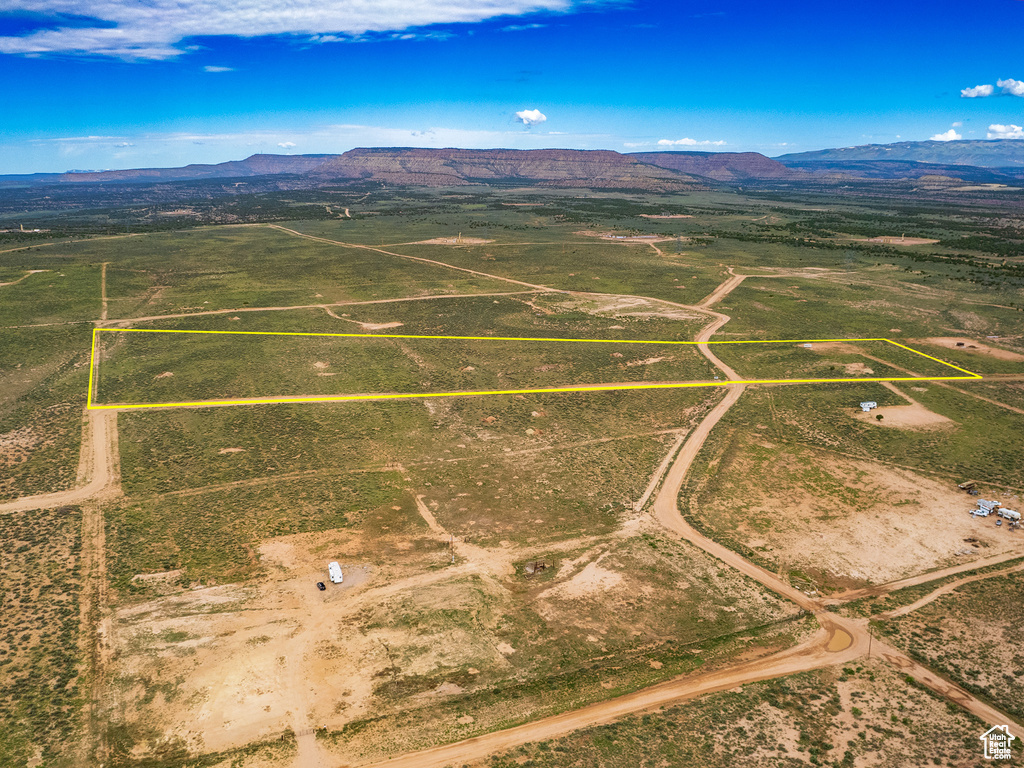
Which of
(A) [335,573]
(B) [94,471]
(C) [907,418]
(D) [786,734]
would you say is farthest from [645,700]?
(C) [907,418]

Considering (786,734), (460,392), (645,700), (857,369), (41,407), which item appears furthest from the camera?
(857,369)

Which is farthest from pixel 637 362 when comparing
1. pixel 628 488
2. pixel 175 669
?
pixel 175 669

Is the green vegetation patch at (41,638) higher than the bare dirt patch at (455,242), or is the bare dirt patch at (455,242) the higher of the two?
the bare dirt patch at (455,242)

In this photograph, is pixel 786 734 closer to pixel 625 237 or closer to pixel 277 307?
pixel 277 307

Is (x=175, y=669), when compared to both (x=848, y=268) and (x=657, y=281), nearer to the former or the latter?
(x=657, y=281)

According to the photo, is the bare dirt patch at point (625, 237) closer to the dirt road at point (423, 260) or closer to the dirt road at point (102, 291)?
the dirt road at point (423, 260)

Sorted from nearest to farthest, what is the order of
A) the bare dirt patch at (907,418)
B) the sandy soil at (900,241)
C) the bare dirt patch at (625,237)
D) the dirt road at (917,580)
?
1. the dirt road at (917,580)
2. the bare dirt patch at (907,418)
3. the sandy soil at (900,241)
4. the bare dirt patch at (625,237)

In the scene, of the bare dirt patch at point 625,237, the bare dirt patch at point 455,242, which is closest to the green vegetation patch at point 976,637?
the bare dirt patch at point 455,242
